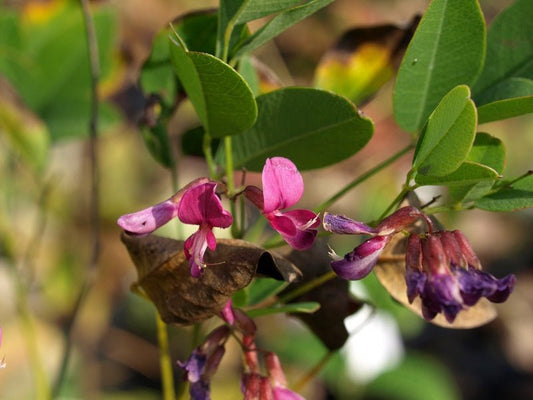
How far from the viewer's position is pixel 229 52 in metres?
0.76

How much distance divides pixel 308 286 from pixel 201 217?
203 mm

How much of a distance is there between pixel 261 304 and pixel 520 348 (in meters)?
2.23

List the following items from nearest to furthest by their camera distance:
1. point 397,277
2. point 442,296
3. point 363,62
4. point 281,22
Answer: point 442,296 → point 281,22 → point 397,277 → point 363,62

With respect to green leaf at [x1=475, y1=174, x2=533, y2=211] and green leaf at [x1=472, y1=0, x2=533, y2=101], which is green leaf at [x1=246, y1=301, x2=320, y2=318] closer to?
green leaf at [x1=475, y1=174, x2=533, y2=211]

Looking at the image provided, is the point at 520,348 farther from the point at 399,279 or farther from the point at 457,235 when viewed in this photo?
the point at 457,235

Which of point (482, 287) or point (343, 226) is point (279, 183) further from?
point (482, 287)

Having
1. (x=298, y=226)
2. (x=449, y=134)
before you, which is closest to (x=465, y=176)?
(x=449, y=134)

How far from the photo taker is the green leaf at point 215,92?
25.4 inches

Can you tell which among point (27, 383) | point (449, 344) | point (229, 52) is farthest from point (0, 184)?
point (449, 344)

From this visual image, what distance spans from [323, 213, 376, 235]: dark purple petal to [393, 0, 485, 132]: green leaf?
0.20m

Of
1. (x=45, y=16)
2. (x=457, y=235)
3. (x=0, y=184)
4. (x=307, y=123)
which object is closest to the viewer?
(x=457, y=235)

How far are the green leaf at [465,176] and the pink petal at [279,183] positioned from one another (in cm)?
11

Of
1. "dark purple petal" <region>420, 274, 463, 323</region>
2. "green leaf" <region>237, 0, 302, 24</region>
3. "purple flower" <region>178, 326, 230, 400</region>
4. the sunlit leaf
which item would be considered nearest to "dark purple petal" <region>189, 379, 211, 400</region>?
"purple flower" <region>178, 326, 230, 400</region>

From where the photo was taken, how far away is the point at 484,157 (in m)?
0.74
